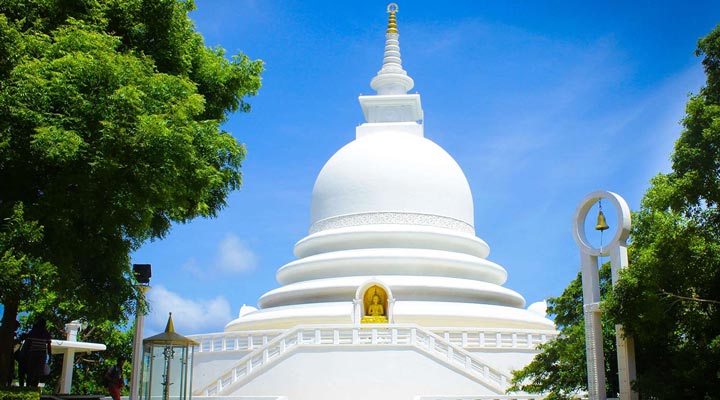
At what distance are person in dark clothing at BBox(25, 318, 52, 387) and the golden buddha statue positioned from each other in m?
11.2

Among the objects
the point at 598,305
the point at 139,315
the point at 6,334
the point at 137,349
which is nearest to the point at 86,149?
the point at 6,334

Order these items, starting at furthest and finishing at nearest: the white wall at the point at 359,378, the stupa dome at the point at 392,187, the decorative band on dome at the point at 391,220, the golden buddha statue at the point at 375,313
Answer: the stupa dome at the point at 392,187 → the decorative band on dome at the point at 391,220 → the golden buddha statue at the point at 375,313 → the white wall at the point at 359,378

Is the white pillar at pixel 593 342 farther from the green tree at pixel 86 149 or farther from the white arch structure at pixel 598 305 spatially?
the green tree at pixel 86 149

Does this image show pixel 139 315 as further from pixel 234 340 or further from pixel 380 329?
pixel 234 340

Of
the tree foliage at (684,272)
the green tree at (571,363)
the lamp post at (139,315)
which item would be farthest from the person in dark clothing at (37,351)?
the tree foliage at (684,272)

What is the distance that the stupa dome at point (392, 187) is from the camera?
95.1 feet

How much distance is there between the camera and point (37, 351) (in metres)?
13.8

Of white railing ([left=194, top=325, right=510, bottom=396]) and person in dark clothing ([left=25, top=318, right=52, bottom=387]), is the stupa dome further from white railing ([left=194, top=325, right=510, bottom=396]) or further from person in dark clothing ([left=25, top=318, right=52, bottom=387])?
person in dark clothing ([left=25, top=318, right=52, bottom=387])

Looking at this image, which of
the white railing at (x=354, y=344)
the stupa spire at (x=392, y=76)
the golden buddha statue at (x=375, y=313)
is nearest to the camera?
the white railing at (x=354, y=344)

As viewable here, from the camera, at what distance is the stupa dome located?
2900cm

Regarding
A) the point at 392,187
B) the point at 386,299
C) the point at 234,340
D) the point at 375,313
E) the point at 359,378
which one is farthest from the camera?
the point at 392,187

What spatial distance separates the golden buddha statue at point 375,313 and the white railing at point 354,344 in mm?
2539

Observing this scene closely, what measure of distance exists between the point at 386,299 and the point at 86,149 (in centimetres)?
1387

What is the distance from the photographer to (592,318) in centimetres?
1401
